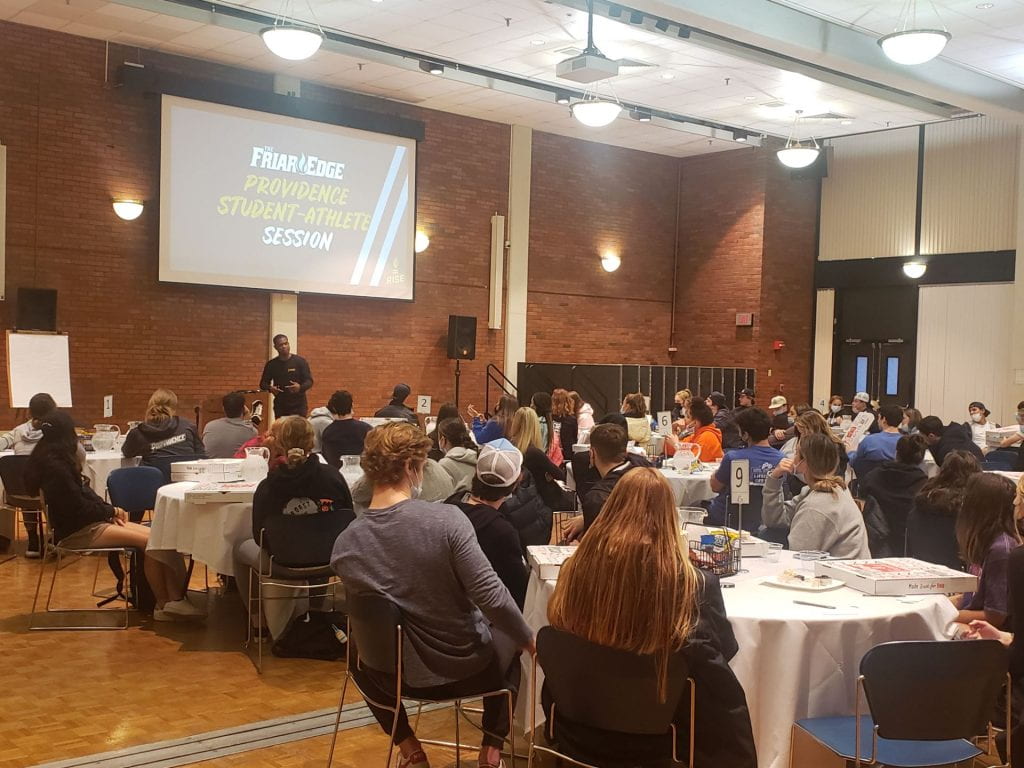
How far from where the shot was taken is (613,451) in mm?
4965

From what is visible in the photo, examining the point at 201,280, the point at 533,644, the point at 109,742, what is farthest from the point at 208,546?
the point at 201,280

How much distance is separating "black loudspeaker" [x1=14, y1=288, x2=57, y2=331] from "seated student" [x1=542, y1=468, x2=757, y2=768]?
9327 millimetres

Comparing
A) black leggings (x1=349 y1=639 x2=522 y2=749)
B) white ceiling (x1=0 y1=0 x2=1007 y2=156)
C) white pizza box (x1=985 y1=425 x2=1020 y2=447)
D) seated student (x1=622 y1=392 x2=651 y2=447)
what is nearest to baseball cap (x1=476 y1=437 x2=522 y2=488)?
black leggings (x1=349 y1=639 x2=522 y2=749)

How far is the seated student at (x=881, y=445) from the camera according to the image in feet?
25.7

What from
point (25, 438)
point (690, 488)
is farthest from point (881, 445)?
point (25, 438)

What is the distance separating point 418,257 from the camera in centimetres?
1404

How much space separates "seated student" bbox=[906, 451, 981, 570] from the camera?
5.24 meters

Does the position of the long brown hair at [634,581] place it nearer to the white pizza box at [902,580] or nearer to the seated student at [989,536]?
the white pizza box at [902,580]

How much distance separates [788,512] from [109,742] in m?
3.48

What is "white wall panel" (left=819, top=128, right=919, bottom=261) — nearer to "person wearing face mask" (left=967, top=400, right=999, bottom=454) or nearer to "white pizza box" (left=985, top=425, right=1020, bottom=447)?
"person wearing face mask" (left=967, top=400, right=999, bottom=454)

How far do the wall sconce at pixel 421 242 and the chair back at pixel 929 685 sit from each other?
11626mm

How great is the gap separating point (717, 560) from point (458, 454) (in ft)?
8.30

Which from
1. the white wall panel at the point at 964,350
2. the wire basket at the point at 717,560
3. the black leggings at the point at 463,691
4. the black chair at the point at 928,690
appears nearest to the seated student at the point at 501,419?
the wire basket at the point at 717,560

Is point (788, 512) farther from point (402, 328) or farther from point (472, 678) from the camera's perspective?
point (402, 328)
